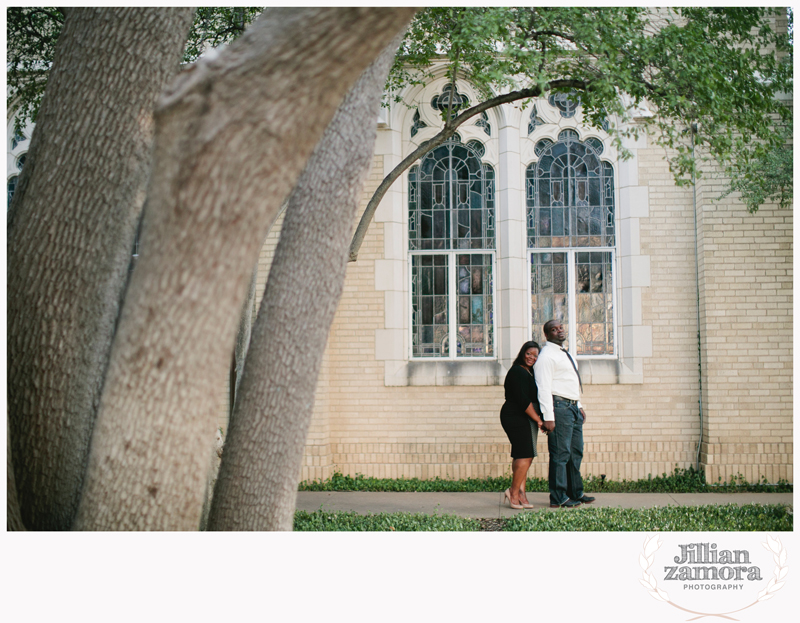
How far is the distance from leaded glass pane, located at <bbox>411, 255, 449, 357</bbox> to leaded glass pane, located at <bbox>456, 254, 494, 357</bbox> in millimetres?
194

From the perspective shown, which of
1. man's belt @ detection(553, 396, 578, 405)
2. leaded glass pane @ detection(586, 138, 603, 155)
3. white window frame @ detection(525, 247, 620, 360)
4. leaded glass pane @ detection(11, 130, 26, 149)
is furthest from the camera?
leaded glass pane @ detection(11, 130, 26, 149)

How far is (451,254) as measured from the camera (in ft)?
26.9

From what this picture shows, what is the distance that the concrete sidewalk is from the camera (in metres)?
6.51

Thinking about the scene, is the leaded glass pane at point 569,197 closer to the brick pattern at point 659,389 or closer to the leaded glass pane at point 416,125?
Answer: the brick pattern at point 659,389

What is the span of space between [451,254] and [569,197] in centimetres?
169

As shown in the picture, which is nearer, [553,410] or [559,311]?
[553,410]

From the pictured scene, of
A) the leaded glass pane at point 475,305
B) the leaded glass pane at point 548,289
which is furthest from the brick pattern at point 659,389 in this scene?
the leaded glass pane at point 548,289

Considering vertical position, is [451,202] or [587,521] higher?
[451,202]

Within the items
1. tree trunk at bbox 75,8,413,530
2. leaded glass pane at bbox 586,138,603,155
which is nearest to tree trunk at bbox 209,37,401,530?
tree trunk at bbox 75,8,413,530

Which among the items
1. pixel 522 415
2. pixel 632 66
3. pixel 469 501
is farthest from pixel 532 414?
pixel 632 66

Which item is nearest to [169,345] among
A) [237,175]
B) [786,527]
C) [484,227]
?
[237,175]

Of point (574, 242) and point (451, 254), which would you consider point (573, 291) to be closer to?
point (574, 242)

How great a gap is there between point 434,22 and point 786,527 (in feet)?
19.4

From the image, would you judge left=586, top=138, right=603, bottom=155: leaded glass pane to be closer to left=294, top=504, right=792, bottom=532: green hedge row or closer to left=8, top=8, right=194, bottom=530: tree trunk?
left=294, top=504, right=792, bottom=532: green hedge row
